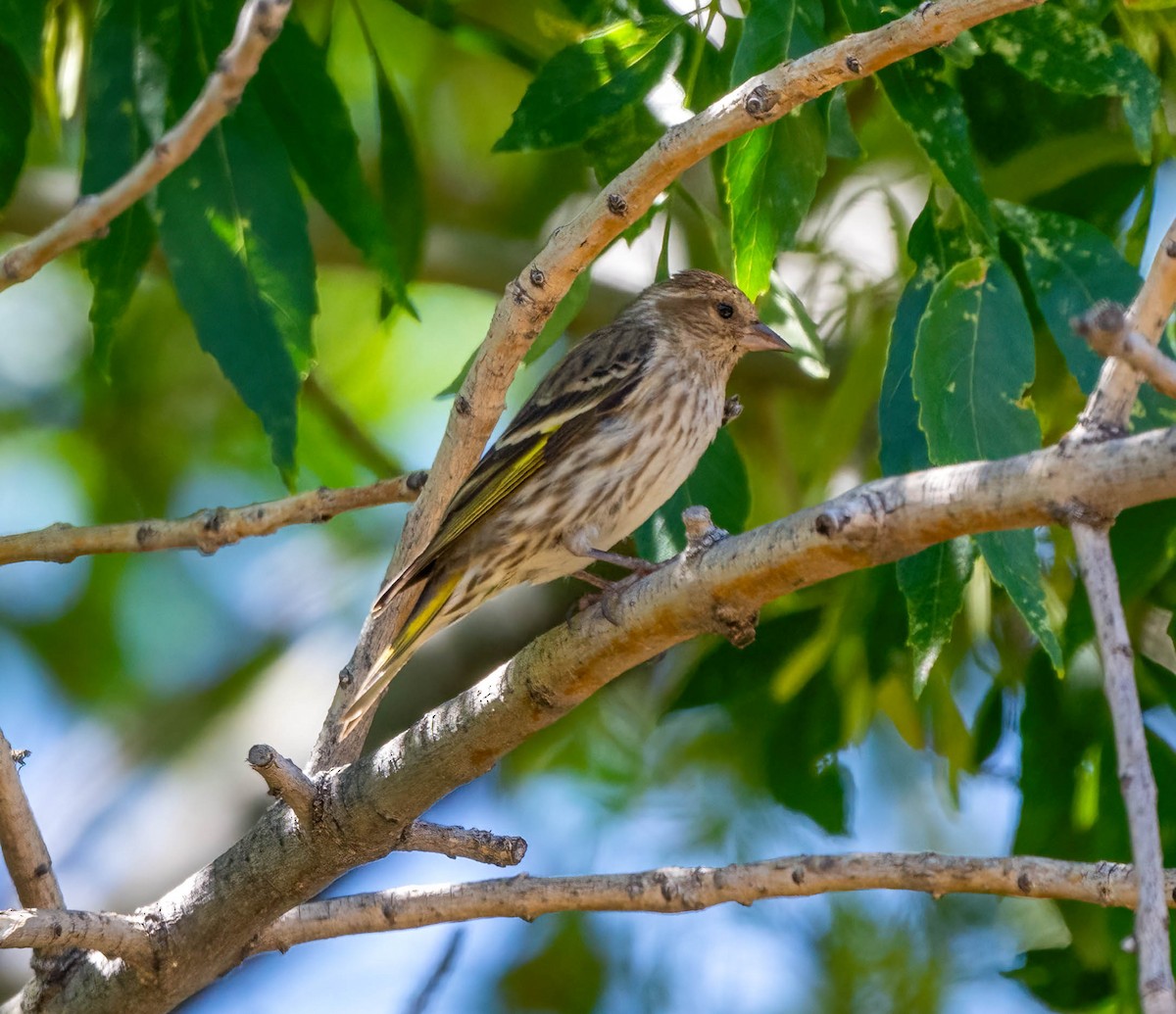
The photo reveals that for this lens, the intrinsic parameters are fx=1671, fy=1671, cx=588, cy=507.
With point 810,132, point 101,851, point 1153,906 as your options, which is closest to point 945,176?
point 810,132

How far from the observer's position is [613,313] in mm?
6293

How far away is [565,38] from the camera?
16.2 feet

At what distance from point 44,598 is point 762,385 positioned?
3.25m

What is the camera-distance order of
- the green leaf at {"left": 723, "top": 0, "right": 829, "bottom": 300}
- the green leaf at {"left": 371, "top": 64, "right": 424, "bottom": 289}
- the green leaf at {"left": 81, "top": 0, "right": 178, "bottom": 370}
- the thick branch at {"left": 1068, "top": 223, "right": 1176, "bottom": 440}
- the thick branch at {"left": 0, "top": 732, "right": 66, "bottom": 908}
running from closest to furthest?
1. the thick branch at {"left": 1068, "top": 223, "right": 1176, "bottom": 440}
2. the thick branch at {"left": 0, "top": 732, "right": 66, "bottom": 908}
3. the green leaf at {"left": 723, "top": 0, "right": 829, "bottom": 300}
4. the green leaf at {"left": 81, "top": 0, "right": 178, "bottom": 370}
5. the green leaf at {"left": 371, "top": 64, "right": 424, "bottom": 289}

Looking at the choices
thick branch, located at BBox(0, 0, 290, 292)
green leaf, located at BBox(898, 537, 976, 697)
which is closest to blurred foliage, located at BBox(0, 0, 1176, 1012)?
green leaf, located at BBox(898, 537, 976, 697)

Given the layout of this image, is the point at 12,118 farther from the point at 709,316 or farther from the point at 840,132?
the point at 709,316

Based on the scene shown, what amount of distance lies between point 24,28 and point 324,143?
74 centimetres

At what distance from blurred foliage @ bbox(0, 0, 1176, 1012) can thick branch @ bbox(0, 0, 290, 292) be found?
135 cm

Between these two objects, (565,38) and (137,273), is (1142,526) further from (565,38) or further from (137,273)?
(137,273)

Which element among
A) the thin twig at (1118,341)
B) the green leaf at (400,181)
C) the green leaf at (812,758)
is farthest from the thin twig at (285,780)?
the green leaf at (400,181)

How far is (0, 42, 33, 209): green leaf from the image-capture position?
413 centimetres

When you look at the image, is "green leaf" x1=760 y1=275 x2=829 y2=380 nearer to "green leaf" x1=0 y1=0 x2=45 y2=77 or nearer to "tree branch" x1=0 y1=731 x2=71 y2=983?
"green leaf" x1=0 y1=0 x2=45 y2=77

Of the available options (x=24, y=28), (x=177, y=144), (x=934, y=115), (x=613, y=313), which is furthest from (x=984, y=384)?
(x=613, y=313)

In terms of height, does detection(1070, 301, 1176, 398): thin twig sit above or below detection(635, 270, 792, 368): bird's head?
below
